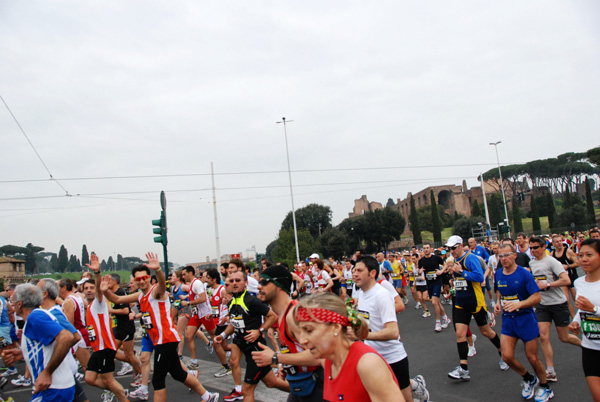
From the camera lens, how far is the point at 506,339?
5.54 m

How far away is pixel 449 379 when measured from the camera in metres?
6.47

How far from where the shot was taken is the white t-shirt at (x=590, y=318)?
12.9 ft

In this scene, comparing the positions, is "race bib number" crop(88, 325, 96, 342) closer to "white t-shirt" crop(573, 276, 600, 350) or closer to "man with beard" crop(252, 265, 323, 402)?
"man with beard" crop(252, 265, 323, 402)

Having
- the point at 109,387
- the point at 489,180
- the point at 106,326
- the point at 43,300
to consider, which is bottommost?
the point at 109,387

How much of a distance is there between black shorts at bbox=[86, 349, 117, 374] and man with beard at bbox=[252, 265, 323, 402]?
3180 millimetres

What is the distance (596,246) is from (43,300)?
557 centimetres

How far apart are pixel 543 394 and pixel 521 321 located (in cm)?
90

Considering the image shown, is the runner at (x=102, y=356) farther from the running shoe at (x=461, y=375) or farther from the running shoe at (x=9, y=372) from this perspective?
the running shoe at (x=9, y=372)

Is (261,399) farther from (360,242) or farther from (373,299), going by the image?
(360,242)

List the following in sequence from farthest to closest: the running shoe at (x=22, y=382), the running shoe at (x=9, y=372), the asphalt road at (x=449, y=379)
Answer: the running shoe at (x=9, y=372), the running shoe at (x=22, y=382), the asphalt road at (x=449, y=379)

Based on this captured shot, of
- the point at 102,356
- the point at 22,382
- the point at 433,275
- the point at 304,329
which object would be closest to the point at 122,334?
the point at 102,356

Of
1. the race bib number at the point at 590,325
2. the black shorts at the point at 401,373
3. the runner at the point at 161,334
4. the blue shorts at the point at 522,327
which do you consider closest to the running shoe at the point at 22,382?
the runner at the point at 161,334

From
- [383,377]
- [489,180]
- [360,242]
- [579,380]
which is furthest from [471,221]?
[383,377]

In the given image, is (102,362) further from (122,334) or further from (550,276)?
(550,276)
